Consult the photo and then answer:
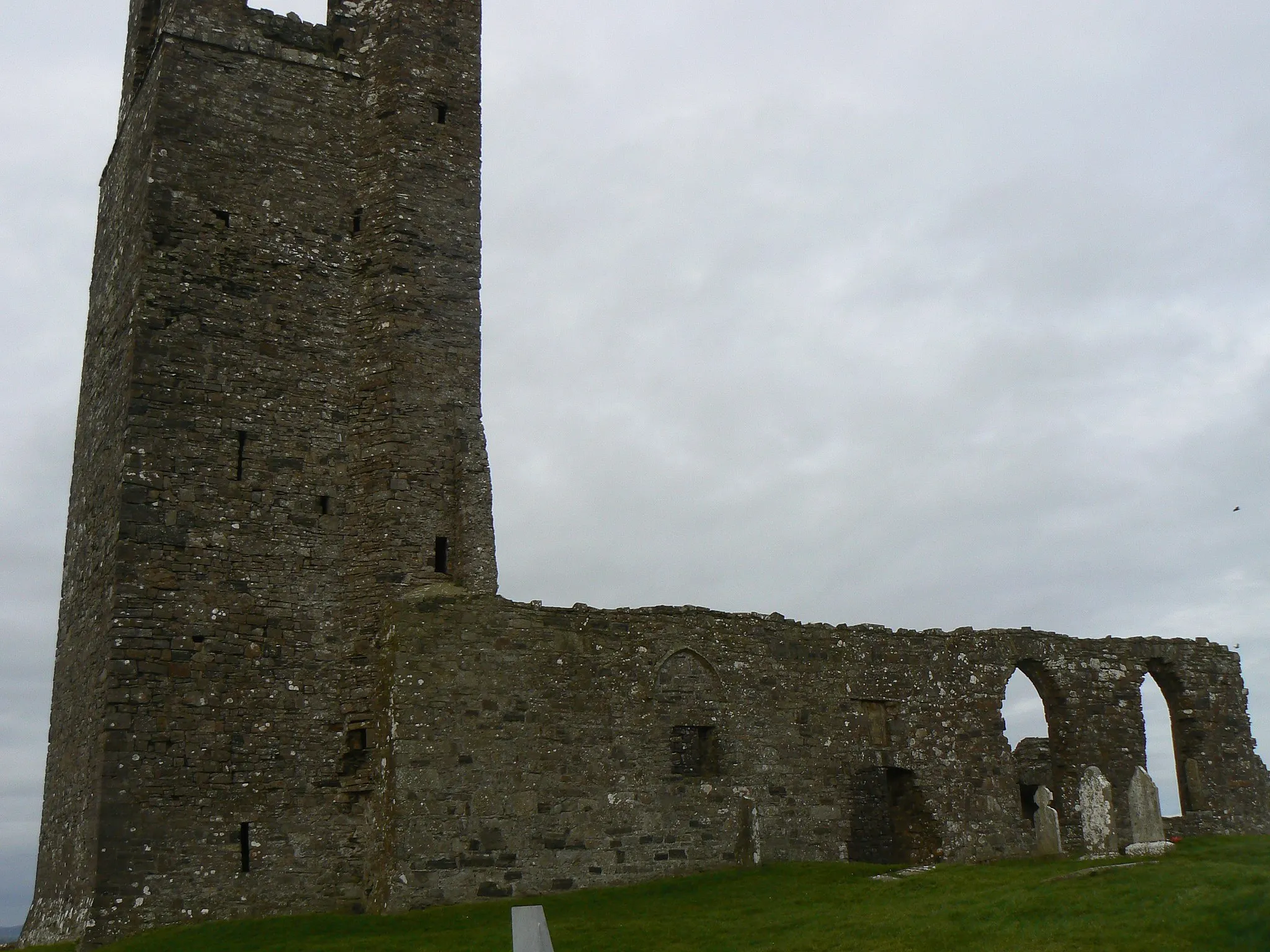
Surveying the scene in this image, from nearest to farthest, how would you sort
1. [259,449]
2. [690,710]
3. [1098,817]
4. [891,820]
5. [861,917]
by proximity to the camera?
[861,917], [1098,817], [259,449], [690,710], [891,820]

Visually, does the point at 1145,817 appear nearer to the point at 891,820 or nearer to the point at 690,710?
the point at 891,820

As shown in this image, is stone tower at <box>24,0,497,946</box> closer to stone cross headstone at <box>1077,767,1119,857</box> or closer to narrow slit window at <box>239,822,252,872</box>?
narrow slit window at <box>239,822,252,872</box>

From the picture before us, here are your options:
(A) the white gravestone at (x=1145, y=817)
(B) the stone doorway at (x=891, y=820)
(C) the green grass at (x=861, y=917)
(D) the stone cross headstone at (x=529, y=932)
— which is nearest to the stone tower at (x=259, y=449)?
(C) the green grass at (x=861, y=917)

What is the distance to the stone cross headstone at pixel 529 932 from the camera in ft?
22.1

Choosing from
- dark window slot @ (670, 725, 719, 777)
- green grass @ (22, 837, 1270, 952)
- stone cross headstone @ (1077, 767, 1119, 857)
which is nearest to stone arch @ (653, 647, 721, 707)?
dark window slot @ (670, 725, 719, 777)

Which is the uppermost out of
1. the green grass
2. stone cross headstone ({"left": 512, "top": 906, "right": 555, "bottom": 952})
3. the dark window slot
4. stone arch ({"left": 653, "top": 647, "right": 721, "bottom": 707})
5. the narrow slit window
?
stone arch ({"left": 653, "top": 647, "right": 721, "bottom": 707})

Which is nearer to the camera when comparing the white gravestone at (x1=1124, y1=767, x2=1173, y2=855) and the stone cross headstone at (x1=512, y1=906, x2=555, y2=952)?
the stone cross headstone at (x1=512, y1=906, x2=555, y2=952)

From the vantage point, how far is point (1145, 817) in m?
17.0

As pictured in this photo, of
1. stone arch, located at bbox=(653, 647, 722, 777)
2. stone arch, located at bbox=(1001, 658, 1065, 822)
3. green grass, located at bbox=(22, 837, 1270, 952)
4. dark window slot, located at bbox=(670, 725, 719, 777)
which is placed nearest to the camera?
green grass, located at bbox=(22, 837, 1270, 952)

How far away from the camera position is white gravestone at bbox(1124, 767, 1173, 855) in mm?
16688

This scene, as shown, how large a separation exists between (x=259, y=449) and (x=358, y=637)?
311 cm

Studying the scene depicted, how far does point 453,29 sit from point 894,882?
1514 cm

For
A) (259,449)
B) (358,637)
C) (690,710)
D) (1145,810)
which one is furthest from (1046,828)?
(259,449)

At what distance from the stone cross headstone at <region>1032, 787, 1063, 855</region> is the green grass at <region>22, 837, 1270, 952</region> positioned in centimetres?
85
